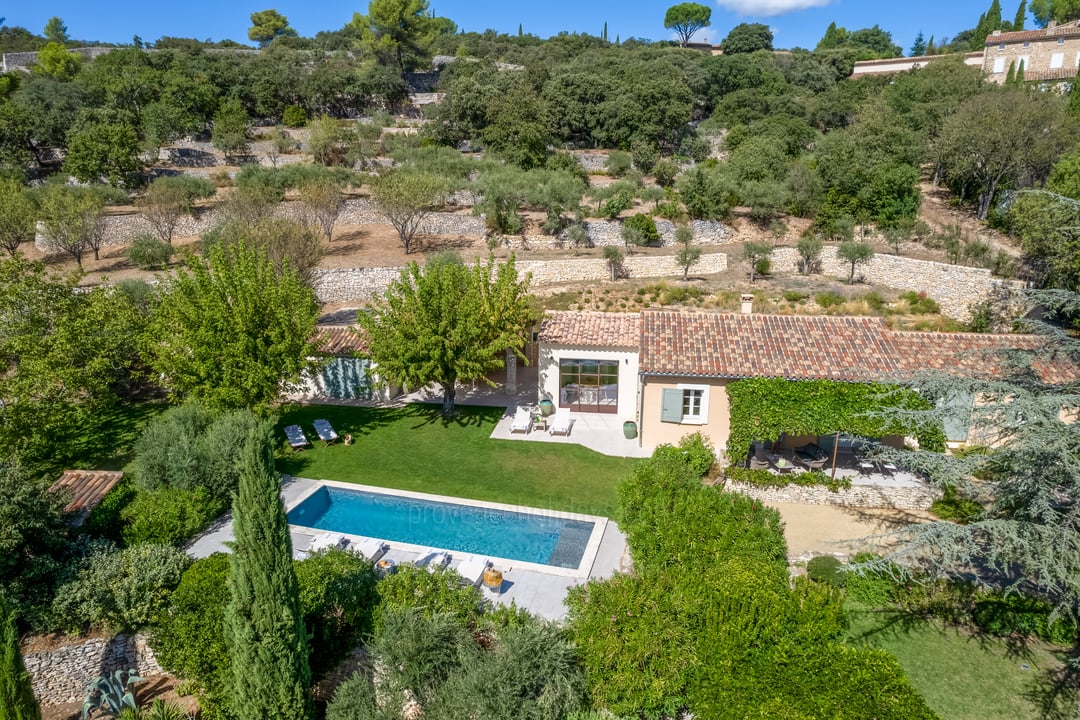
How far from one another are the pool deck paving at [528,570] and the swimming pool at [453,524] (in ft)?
1.18

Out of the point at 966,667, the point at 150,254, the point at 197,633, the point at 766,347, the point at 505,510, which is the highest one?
the point at 150,254

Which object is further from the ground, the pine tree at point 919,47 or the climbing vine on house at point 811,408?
the pine tree at point 919,47

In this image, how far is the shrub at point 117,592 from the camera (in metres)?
13.1

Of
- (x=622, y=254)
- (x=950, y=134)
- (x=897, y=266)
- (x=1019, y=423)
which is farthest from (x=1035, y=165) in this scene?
(x=1019, y=423)

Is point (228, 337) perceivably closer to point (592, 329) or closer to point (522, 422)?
point (522, 422)

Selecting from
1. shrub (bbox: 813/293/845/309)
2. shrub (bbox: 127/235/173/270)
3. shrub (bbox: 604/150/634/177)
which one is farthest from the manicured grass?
shrub (bbox: 604/150/634/177)

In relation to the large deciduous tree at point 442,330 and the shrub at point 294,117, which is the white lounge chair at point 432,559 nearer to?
the large deciduous tree at point 442,330

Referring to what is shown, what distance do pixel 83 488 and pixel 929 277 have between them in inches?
1575

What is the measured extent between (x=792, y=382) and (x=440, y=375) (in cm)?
1130

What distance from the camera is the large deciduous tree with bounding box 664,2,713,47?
11438cm

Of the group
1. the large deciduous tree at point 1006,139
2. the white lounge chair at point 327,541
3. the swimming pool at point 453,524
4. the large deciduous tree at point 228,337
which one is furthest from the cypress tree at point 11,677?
the large deciduous tree at point 1006,139

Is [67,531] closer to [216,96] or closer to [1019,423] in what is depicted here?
[1019,423]

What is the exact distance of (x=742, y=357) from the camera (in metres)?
19.4

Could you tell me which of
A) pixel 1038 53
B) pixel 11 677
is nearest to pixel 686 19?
pixel 1038 53
